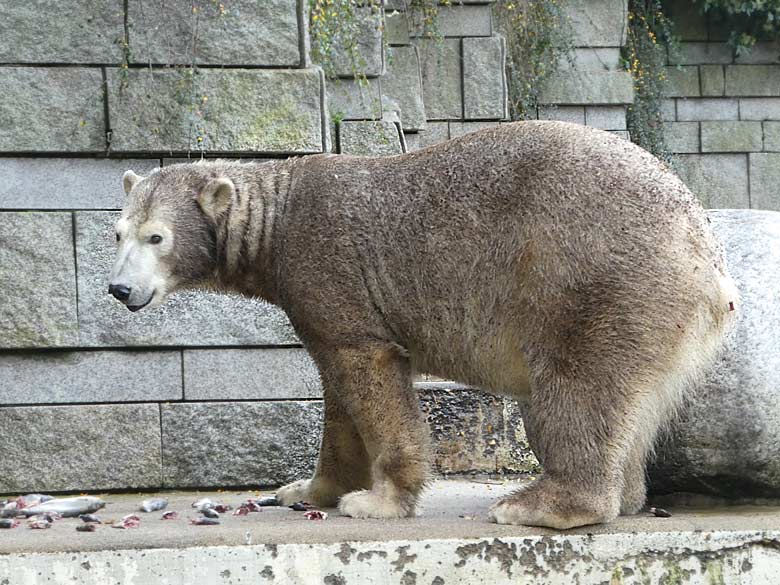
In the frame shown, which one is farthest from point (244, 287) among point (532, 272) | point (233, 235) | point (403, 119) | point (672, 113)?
point (672, 113)

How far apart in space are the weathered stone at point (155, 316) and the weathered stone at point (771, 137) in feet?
28.9

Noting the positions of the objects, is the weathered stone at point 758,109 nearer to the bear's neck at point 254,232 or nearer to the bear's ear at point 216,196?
the bear's neck at point 254,232

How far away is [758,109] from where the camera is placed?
13.8 metres

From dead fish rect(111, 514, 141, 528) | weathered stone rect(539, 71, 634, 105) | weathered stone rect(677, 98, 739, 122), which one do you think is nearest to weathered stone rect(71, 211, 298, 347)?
dead fish rect(111, 514, 141, 528)

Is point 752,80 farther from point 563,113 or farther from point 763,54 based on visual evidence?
point 563,113

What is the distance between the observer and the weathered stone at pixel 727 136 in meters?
13.6

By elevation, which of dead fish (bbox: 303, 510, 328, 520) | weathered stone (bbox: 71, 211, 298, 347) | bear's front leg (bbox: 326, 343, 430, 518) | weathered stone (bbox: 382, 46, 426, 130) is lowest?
dead fish (bbox: 303, 510, 328, 520)

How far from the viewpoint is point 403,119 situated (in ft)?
28.1

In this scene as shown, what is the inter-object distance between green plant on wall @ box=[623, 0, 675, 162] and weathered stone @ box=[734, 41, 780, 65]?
113 cm

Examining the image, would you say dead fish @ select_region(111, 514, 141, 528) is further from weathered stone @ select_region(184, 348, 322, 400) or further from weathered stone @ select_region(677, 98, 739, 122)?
weathered stone @ select_region(677, 98, 739, 122)

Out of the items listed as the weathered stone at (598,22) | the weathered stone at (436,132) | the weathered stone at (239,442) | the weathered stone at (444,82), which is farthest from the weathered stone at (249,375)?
the weathered stone at (598,22)

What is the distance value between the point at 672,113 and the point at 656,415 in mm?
9508

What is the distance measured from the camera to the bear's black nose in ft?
15.4

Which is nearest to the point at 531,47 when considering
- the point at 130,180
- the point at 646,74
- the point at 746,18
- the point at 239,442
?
the point at 646,74
